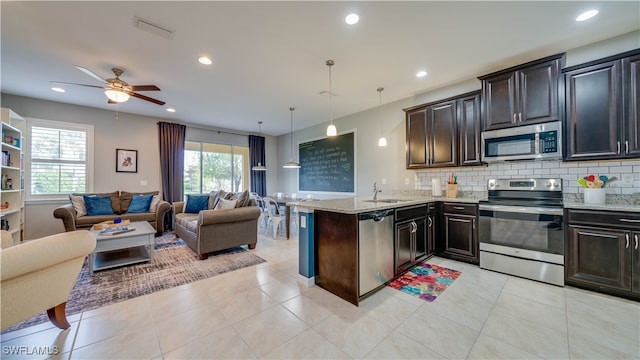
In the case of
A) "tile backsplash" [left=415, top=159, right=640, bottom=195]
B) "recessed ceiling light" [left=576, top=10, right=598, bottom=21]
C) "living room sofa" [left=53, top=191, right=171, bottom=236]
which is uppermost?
"recessed ceiling light" [left=576, top=10, right=598, bottom=21]

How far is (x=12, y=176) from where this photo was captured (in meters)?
3.83

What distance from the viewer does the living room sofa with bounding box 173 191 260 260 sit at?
134 inches

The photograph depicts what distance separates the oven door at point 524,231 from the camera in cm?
255

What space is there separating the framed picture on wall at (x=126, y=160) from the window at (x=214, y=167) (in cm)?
104

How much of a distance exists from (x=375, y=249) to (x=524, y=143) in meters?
2.39

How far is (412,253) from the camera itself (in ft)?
9.66

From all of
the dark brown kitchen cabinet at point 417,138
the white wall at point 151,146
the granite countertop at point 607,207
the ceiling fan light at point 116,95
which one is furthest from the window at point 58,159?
the granite countertop at point 607,207

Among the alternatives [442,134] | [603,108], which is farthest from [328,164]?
[603,108]

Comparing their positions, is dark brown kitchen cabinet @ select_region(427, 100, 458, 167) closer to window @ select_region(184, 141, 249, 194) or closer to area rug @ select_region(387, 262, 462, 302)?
area rug @ select_region(387, 262, 462, 302)

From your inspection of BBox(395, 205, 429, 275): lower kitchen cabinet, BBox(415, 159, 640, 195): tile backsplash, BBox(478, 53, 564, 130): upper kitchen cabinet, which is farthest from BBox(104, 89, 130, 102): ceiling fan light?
BBox(478, 53, 564, 130): upper kitchen cabinet

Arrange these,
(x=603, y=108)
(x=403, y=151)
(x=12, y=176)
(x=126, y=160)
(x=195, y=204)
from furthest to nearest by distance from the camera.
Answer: (x=126, y=160), (x=195, y=204), (x=403, y=151), (x=12, y=176), (x=603, y=108)

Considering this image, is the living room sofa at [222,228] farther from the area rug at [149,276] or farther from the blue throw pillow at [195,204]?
the blue throw pillow at [195,204]

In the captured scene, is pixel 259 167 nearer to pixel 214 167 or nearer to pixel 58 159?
pixel 214 167

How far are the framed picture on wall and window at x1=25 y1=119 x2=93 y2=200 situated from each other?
1.49ft
